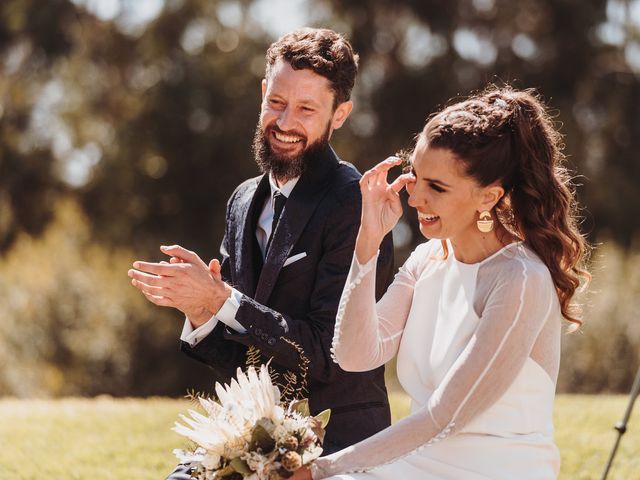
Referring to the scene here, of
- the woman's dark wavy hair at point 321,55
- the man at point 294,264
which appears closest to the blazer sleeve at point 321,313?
the man at point 294,264

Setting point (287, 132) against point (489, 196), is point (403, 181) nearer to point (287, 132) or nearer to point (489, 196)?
point (489, 196)

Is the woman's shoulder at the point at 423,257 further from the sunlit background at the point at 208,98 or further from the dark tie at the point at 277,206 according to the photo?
the sunlit background at the point at 208,98

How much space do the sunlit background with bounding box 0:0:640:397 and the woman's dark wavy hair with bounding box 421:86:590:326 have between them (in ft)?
51.9

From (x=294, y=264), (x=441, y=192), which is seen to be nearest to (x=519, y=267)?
(x=441, y=192)

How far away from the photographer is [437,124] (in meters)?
3.19

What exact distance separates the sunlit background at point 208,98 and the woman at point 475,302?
15.6 meters

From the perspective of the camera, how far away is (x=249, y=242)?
424cm

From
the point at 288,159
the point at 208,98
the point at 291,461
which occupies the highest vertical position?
the point at 208,98

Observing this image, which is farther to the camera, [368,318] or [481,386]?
[368,318]

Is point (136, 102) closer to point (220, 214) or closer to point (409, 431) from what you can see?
point (220, 214)

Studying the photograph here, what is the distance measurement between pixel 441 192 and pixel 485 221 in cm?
19

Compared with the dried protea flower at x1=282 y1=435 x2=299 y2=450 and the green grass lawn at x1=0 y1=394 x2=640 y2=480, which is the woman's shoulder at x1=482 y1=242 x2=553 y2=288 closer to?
the dried protea flower at x1=282 y1=435 x2=299 y2=450

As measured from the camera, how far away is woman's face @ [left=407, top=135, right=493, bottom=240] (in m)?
3.15

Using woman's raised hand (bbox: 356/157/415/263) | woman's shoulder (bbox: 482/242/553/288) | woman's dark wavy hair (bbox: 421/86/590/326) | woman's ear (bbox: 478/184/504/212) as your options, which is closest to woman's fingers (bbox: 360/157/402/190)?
woman's raised hand (bbox: 356/157/415/263)
